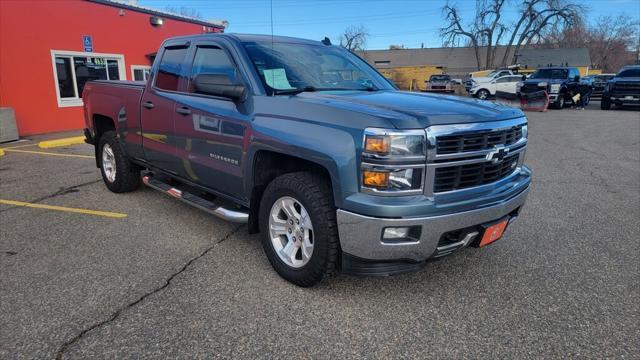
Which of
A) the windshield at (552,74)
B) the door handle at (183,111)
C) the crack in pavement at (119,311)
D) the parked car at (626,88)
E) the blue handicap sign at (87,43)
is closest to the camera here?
the crack in pavement at (119,311)

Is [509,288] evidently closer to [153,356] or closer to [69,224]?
[153,356]

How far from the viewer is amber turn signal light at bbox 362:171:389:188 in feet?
8.80

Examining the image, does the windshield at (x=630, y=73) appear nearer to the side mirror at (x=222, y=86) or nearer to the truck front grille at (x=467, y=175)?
the truck front grille at (x=467, y=175)

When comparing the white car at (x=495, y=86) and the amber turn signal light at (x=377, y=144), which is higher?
the amber turn signal light at (x=377, y=144)

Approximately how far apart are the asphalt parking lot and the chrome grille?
0.89 metres

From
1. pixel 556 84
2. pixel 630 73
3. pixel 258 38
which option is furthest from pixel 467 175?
pixel 630 73

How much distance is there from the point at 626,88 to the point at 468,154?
23.1m

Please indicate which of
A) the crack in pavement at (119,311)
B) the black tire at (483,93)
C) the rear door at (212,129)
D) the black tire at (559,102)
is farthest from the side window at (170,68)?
the black tire at (483,93)

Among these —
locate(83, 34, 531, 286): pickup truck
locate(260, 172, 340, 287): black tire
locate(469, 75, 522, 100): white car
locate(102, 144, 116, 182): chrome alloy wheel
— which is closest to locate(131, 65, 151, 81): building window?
locate(102, 144, 116, 182): chrome alloy wheel

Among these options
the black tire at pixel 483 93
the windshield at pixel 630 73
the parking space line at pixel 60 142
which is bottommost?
the parking space line at pixel 60 142

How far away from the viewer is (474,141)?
2938mm

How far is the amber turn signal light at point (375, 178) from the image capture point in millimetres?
2682

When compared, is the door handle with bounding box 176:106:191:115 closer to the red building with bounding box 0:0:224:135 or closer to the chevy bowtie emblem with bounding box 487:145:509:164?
the chevy bowtie emblem with bounding box 487:145:509:164

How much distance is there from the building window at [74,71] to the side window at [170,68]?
9814 mm
